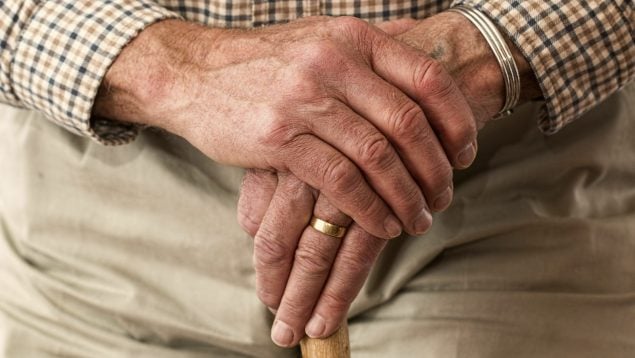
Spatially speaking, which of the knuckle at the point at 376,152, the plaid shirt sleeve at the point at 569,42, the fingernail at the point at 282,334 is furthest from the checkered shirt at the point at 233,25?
the fingernail at the point at 282,334

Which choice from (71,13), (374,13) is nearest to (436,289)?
(374,13)

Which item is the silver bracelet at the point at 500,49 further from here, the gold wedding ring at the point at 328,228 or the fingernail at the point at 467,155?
the gold wedding ring at the point at 328,228

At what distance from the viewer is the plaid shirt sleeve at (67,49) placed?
3.57 feet

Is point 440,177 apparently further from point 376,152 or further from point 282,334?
point 282,334

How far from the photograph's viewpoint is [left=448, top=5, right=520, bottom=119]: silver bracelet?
1.03 metres

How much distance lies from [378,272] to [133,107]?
0.40m

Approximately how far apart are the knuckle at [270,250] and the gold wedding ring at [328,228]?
46 millimetres

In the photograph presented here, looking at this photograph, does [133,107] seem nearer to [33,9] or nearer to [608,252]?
[33,9]

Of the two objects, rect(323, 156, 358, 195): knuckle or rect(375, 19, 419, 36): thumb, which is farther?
rect(375, 19, 419, 36): thumb

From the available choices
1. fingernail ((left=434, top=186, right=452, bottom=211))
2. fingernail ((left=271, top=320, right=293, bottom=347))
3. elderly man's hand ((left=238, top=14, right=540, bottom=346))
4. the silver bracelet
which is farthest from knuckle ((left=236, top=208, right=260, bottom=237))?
the silver bracelet

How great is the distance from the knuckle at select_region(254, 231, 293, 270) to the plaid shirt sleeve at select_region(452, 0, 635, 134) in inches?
14.8

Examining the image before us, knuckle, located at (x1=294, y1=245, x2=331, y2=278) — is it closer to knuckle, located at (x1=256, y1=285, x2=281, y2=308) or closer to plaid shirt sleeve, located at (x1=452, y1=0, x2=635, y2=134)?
knuckle, located at (x1=256, y1=285, x2=281, y2=308)

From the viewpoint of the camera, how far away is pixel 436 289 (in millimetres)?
1187

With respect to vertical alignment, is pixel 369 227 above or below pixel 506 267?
above
